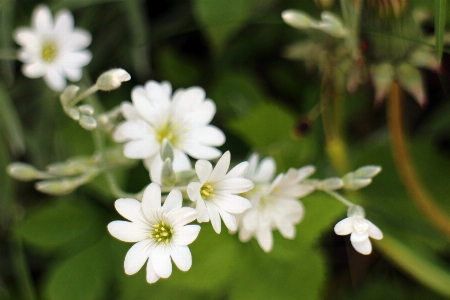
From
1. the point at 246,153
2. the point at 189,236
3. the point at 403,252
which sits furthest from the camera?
the point at 246,153

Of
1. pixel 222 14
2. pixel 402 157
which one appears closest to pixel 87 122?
pixel 222 14

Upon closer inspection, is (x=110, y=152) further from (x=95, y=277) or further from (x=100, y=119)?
(x=95, y=277)

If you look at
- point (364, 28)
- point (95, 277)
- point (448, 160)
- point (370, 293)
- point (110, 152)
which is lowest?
point (370, 293)

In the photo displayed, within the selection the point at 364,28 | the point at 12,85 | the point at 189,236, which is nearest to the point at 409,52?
the point at 364,28

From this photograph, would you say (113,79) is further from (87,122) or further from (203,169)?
(203,169)

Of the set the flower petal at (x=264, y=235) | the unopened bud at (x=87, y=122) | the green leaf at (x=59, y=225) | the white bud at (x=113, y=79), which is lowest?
the green leaf at (x=59, y=225)

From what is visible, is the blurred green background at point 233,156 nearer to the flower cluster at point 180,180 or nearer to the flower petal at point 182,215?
the flower cluster at point 180,180

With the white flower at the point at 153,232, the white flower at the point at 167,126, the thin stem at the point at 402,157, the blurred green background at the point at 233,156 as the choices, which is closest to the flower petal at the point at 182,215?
the white flower at the point at 153,232
